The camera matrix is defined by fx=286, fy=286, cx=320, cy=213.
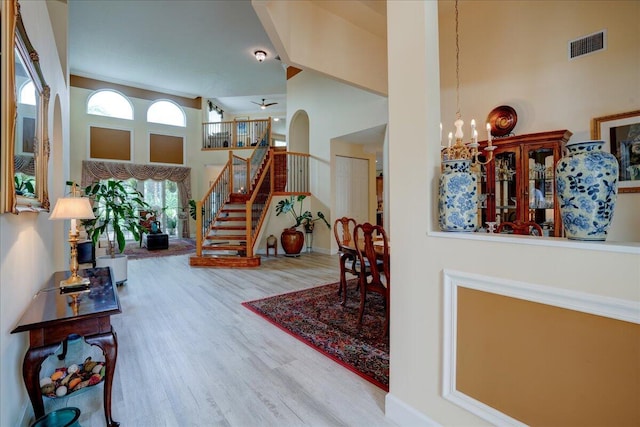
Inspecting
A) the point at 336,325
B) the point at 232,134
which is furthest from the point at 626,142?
the point at 232,134

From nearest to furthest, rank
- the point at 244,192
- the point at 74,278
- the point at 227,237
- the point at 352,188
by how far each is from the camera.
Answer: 1. the point at 74,278
2. the point at 227,237
3. the point at 352,188
4. the point at 244,192

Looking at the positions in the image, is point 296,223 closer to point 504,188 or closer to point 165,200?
point 504,188

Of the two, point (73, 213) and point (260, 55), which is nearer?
point (73, 213)

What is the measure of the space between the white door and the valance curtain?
233 inches

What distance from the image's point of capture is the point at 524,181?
3.31m

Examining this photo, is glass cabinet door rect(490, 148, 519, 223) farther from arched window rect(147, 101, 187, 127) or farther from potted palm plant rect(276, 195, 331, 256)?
arched window rect(147, 101, 187, 127)

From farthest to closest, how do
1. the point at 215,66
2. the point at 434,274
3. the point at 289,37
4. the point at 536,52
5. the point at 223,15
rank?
the point at 215,66 → the point at 223,15 → the point at 289,37 → the point at 536,52 → the point at 434,274

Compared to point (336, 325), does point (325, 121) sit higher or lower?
higher

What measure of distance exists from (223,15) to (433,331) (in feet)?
21.9

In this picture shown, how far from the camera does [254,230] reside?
21.0ft

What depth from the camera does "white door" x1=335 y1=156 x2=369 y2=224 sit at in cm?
716

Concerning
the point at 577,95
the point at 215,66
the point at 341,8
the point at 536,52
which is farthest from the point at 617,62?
the point at 215,66

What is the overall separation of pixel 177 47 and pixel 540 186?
8.04 m

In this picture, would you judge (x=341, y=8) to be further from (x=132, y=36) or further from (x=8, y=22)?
(x=132, y=36)
